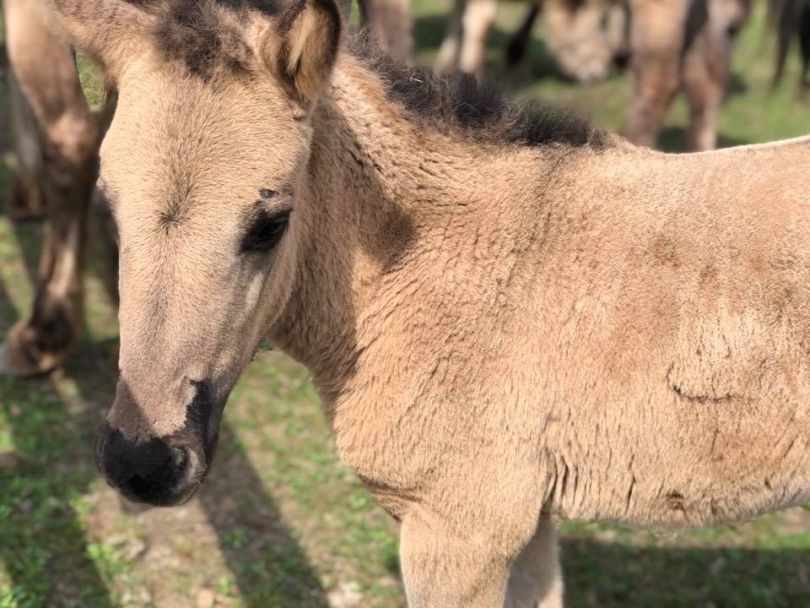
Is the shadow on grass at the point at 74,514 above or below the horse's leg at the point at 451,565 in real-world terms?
below

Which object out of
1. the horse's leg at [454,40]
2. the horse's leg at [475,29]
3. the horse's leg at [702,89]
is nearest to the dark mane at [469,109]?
the horse's leg at [702,89]

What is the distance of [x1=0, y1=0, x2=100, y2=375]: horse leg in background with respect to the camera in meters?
4.80

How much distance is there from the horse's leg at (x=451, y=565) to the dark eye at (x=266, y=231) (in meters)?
0.96

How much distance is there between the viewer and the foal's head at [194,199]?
2.38 metres

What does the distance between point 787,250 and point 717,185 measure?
289mm

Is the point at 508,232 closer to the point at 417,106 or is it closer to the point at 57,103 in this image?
the point at 417,106

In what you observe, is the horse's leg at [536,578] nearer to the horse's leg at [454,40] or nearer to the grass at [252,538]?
the grass at [252,538]

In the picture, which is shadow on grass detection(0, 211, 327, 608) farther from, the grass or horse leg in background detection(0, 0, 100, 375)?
horse leg in background detection(0, 0, 100, 375)

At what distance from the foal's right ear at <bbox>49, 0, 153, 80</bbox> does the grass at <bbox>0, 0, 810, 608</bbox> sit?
2358 millimetres

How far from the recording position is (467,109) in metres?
3.00

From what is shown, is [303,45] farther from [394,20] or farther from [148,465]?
[394,20]

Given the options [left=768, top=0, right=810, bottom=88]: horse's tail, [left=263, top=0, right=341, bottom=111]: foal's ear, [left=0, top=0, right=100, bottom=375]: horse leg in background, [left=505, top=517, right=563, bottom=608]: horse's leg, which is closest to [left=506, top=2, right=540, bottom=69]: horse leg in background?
[left=768, top=0, right=810, bottom=88]: horse's tail

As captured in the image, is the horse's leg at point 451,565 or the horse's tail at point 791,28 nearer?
the horse's leg at point 451,565

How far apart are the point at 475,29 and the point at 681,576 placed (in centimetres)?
674
